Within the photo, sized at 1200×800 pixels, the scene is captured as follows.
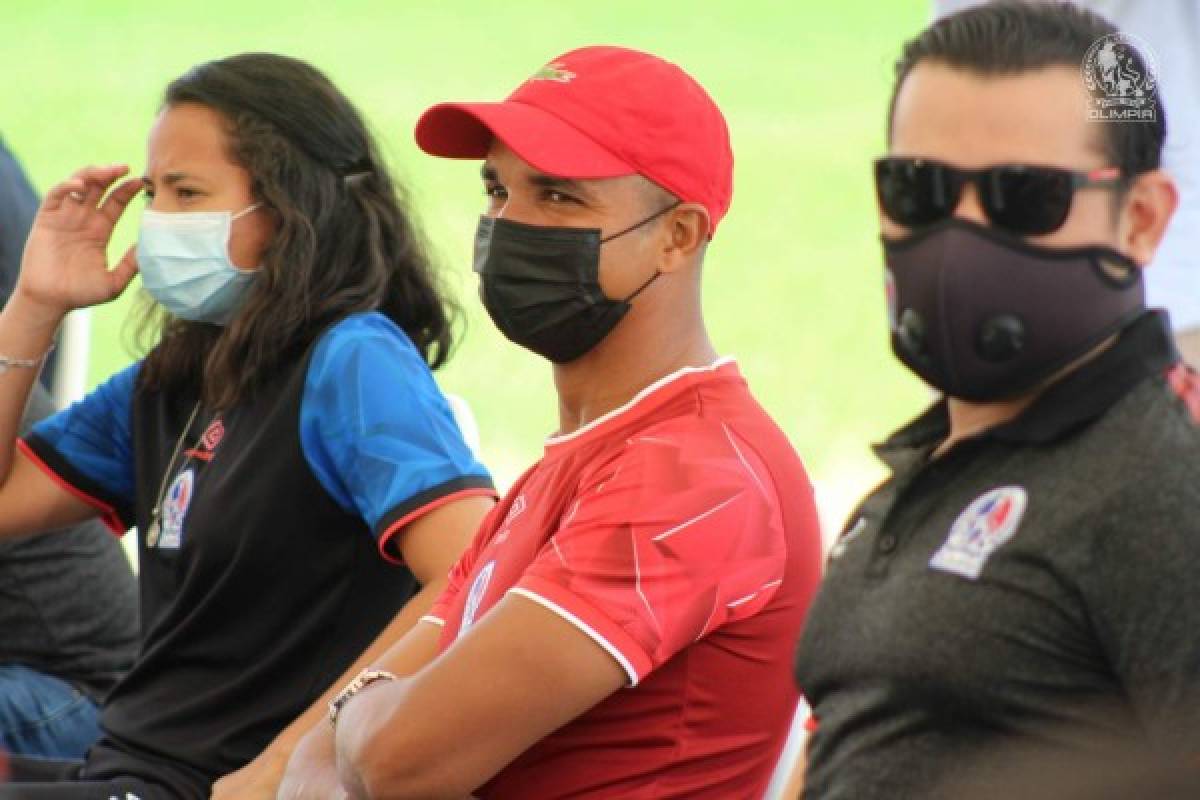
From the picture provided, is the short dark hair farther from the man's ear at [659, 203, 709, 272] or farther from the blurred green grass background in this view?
the blurred green grass background

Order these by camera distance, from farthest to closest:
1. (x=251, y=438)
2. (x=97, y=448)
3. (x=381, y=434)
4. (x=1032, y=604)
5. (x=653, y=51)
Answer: (x=653, y=51) → (x=97, y=448) → (x=251, y=438) → (x=381, y=434) → (x=1032, y=604)

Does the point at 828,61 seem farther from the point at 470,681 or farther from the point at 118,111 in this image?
the point at 470,681

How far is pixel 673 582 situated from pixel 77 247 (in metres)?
1.75

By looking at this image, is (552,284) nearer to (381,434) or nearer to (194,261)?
(381,434)

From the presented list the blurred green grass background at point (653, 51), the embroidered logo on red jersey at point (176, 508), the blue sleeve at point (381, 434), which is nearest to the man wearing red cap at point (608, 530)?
the blue sleeve at point (381, 434)

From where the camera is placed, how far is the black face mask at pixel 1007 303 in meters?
1.91

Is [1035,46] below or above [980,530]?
above

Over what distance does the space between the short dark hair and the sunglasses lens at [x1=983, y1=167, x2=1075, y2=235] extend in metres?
0.07

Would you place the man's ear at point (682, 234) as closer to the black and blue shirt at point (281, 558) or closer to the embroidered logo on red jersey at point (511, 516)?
the embroidered logo on red jersey at point (511, 516)

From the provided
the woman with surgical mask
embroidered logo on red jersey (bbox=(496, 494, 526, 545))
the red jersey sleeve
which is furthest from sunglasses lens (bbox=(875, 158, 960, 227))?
the woman with surgical mask

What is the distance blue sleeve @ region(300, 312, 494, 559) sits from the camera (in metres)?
3.08

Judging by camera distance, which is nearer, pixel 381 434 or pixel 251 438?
pixel 381 434

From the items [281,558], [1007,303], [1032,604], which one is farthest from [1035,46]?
[281,558]

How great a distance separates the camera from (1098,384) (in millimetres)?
1887
